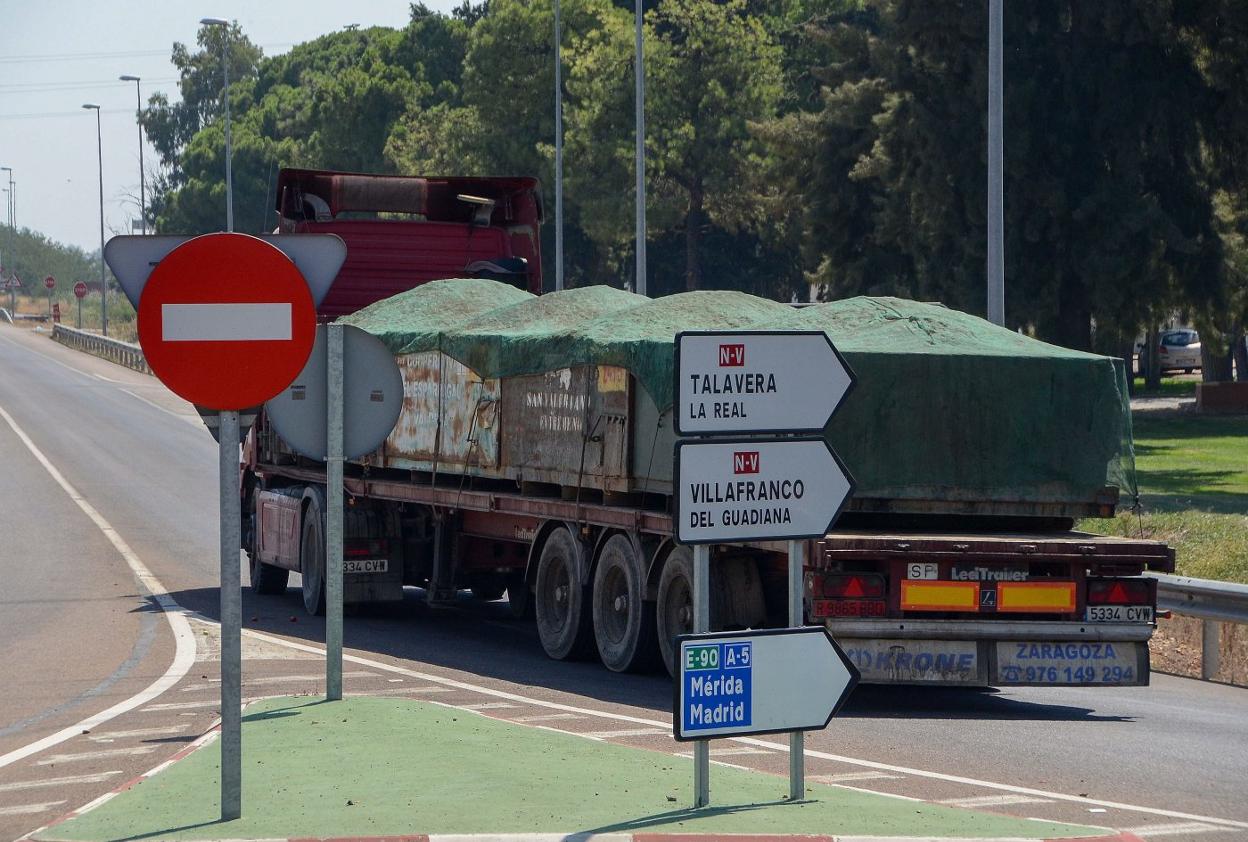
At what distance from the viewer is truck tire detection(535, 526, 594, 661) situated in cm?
1380

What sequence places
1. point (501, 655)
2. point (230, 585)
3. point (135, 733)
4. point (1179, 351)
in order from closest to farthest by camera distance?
1. point (230, 585)
2. point (135, 733)
3. point (501, 655)
4. point (1179, 351)

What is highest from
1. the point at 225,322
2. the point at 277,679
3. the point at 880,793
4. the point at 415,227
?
the point at 415,227

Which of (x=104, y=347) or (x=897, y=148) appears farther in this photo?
(x=104, y=347)

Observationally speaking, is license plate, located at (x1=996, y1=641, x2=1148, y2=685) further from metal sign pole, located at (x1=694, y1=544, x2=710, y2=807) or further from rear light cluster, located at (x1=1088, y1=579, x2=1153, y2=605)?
metal sign pole, located at (x1=694, y1=544, x2=710, y2=807)

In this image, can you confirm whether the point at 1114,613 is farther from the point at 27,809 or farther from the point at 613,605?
the point at 27,809

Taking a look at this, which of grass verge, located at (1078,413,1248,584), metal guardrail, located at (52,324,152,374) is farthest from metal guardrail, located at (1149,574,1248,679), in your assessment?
metal guardrail, located at (52,324,152,374)

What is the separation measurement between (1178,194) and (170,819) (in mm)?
34065

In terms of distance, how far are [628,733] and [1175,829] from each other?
3.46m

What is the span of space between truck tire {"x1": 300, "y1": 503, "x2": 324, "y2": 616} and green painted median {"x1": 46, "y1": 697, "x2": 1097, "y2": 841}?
6.86 meters

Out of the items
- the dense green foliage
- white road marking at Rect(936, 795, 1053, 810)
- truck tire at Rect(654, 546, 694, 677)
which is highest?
the dense green foliage

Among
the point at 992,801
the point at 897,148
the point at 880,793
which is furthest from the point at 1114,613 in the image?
the point at 897,148

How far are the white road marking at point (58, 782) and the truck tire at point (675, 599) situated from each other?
13.6ft

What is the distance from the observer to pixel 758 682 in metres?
7.32

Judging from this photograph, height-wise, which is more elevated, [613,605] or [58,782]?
[613,605]
